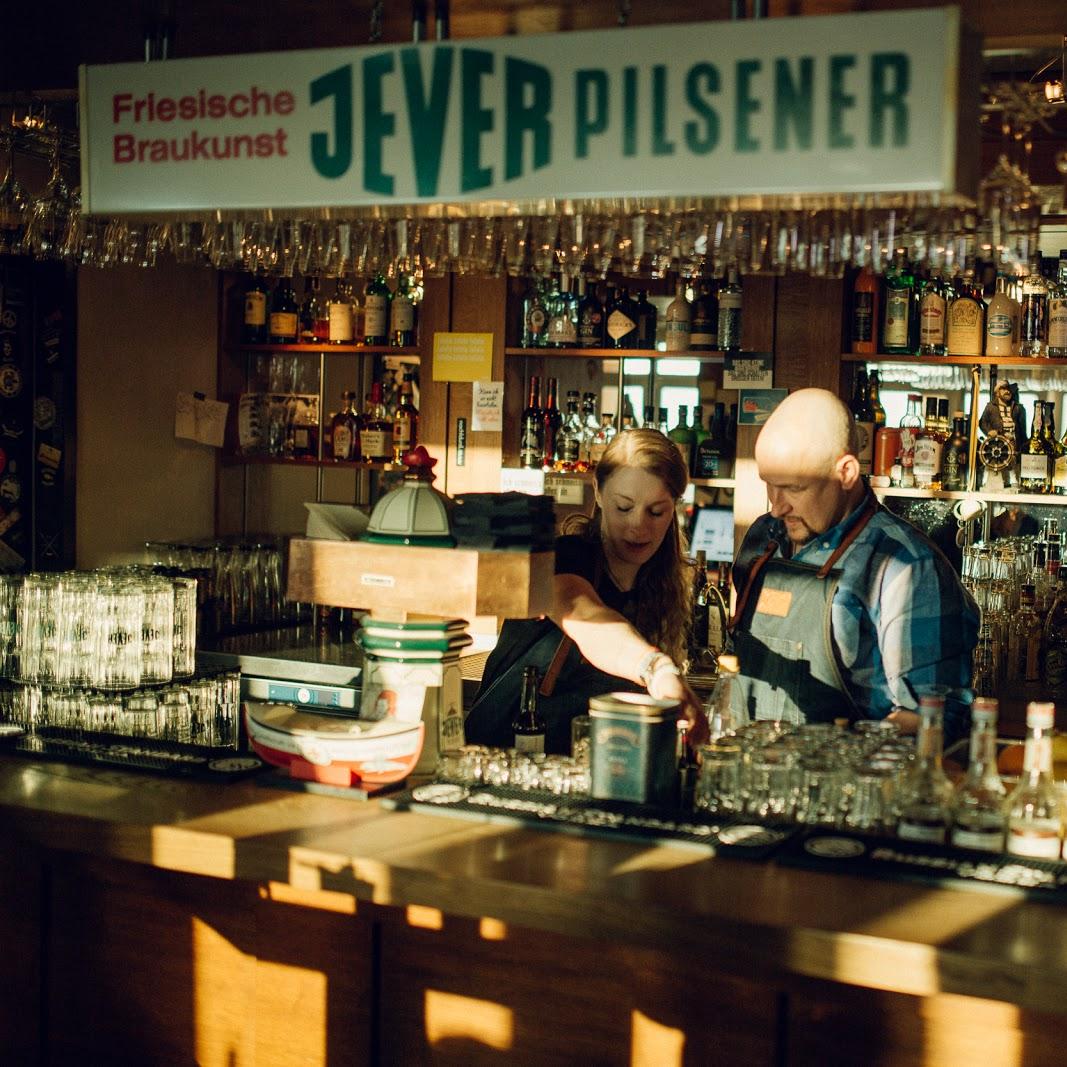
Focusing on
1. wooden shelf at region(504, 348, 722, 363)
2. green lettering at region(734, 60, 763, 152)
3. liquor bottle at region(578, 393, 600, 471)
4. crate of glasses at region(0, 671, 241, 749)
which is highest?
green lettering at region(734, 60, 763, 152)

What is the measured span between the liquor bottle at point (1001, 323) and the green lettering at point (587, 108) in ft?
9.04

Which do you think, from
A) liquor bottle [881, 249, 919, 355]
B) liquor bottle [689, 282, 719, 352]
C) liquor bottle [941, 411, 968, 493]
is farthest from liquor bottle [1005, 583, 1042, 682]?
liquor bottle [689, 282, 719, 352]

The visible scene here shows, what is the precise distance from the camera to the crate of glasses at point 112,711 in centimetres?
287

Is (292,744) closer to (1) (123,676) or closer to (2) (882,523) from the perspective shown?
(1) (123,676)

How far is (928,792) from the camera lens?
216 centimetres

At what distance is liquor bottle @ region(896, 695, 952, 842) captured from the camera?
→ 2.12 m

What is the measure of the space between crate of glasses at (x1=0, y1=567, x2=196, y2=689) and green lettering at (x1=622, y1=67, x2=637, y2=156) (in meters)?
1.62

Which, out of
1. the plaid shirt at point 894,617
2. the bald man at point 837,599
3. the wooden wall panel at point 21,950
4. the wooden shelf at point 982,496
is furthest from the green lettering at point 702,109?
the wooden shelf at point 982,496

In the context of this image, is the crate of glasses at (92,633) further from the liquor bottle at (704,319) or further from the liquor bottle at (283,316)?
the liquor bottle at (283,316)

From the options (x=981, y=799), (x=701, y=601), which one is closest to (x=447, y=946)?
(x=981, y=799)

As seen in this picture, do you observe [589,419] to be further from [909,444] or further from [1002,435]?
[1002,435]

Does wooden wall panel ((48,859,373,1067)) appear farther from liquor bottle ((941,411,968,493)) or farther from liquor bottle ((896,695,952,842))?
liquor bottle ((941,411,968,493))

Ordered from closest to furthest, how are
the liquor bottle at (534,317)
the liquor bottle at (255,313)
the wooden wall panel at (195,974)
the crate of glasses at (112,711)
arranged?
the wooden wall panel at (195,974) → the crate of glasses at (112,711) → the liquor bottle at (534,317) → the liquor bottle at (255,313)

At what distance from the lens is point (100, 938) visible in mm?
2502
